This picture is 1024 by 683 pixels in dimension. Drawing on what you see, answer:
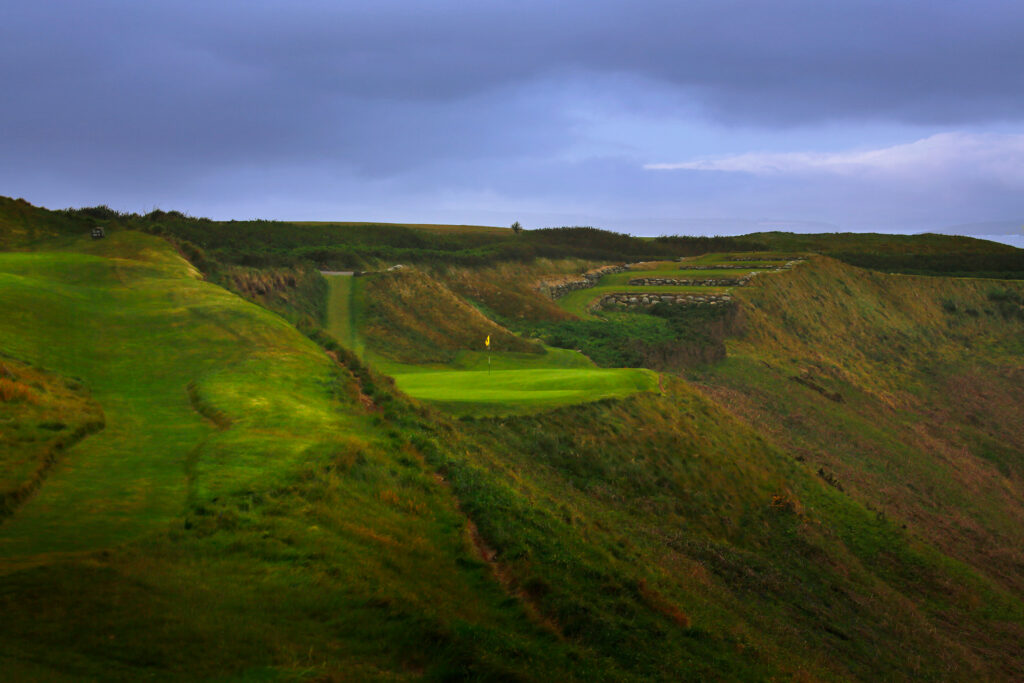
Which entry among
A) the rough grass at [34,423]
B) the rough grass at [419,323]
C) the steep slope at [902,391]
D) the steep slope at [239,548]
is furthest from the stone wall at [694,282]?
the rough grass at [34,423]

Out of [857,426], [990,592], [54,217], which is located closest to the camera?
[990,592]

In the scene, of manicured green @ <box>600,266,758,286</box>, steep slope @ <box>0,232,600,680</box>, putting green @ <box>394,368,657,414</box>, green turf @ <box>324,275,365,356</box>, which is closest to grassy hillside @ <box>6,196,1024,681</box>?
steep slope @ <box>0,232,600,680</box>

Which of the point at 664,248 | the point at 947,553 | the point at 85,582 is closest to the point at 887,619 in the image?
the point at 947,553

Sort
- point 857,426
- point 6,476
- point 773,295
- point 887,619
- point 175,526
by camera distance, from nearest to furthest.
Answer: point 175,526 < point 6,476 < point 887,619 < point 857,426 < point 773,295

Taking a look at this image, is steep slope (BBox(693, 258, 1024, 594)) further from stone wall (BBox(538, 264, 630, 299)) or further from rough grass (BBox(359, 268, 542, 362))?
stone wall (BBox(538, 264, 630, 299))

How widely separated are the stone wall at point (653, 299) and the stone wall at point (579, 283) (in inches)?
142

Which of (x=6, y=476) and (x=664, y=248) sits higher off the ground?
(x=664, y=248)

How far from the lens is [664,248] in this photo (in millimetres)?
87250

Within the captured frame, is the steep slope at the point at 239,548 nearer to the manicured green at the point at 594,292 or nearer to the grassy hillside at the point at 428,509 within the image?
the grassy hillside at the point at 428,509

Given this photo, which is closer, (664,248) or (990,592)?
(990,592)

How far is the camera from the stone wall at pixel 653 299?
54.8 metres

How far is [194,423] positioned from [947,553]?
2063cm

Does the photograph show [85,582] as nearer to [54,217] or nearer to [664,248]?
[54,217]

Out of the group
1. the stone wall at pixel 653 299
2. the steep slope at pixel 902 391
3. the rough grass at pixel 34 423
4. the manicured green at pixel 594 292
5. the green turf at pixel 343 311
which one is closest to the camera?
the rough grass at pixel 34 423
